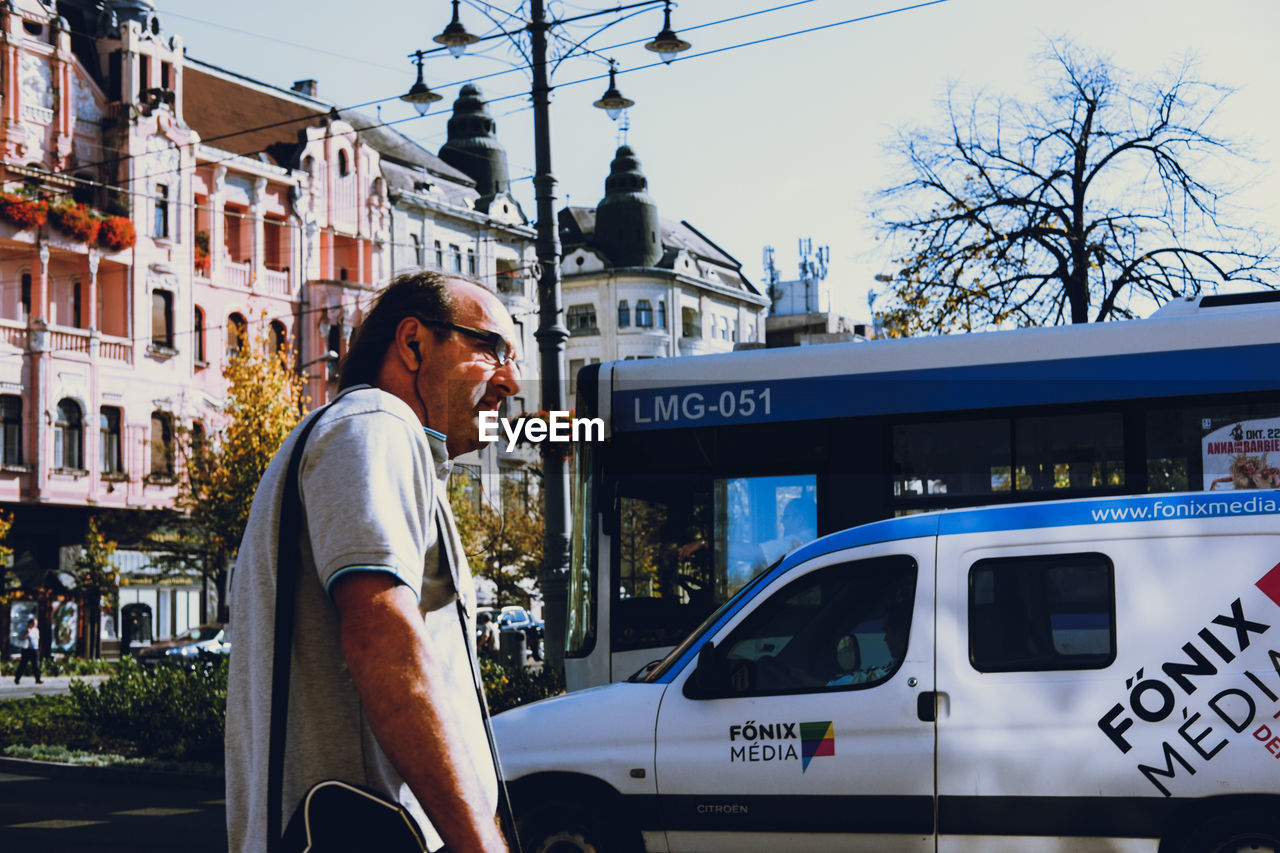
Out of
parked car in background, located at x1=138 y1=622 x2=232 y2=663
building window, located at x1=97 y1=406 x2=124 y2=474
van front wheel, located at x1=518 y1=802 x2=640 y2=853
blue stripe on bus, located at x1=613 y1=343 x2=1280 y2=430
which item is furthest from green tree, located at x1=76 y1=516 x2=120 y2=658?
van front wheel, located at x1=518 y1=802 x2=640 y2=853

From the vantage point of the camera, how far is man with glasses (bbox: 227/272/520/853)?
6.76ft

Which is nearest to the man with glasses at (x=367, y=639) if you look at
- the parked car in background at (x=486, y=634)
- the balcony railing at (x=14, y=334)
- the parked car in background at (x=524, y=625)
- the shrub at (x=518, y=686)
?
the shrub at (x=518, y=686)

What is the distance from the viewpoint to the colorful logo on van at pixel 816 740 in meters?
6.10

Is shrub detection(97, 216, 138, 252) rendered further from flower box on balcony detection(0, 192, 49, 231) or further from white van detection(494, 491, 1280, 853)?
white van detection(494, 491, 1280, 853)

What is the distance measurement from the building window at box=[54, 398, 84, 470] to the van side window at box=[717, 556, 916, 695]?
1484 inches

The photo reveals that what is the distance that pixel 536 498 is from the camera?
48062 mm

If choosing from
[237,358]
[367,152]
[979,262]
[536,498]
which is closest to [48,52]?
[237,358]

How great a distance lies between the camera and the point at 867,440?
9.52 meters

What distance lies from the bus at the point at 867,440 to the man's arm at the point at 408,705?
274 inches

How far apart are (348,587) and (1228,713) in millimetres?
4482

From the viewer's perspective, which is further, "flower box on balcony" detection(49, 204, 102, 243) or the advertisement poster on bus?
"flower box on balcony" detection(49, 204, 102, 243)

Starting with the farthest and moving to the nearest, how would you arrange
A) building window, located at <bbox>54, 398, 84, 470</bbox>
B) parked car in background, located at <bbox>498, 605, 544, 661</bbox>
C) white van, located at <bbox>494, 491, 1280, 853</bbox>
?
building window, located at <bbox>54, 398, 84, 470</bbox> < parked car in background, located at <bbox>498, 605, 544, 661</bbox> < white van, located at <bbox>494, 491, 1280, 853</bbox>

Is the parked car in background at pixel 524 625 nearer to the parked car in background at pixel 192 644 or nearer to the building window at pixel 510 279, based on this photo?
the parked car in background at pixel 192 644

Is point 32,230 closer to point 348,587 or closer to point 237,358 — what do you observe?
point 237,358
